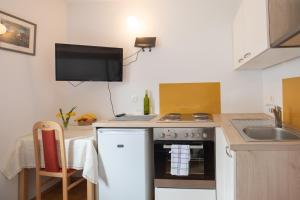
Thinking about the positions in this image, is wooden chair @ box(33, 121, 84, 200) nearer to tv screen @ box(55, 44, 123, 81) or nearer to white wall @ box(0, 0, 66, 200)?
white wall @ box(0, 0, 66, 200)

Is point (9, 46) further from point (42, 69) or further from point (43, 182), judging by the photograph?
point (43, 182)

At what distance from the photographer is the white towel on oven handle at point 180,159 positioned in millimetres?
2148

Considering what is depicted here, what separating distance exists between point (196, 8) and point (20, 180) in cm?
258

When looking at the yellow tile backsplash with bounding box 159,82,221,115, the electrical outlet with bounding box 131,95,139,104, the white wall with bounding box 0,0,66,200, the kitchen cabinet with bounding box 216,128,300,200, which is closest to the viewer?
the kitchen cabinet with bounding box 216,128,300,200

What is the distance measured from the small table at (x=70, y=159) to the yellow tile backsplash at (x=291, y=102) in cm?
163

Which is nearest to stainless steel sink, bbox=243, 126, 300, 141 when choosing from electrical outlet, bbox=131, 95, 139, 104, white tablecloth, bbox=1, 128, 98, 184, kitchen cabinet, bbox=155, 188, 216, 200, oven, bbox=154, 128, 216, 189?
oven, bbox=154, 128, 216, 189

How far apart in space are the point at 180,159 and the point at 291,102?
1.00 metres

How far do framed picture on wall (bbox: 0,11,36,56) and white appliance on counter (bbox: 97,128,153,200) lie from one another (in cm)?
114

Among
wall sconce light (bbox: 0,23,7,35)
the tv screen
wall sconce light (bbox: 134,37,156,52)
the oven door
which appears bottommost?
the oven door

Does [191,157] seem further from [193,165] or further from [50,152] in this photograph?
[50,152]

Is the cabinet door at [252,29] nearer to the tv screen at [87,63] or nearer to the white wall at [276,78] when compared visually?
the white wall at [276,78]

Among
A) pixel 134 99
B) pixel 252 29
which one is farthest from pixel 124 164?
pixel 252 29

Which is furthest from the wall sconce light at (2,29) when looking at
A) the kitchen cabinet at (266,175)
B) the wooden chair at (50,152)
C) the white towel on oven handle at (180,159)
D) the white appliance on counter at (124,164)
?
the kitchen cabinet at (266,175)

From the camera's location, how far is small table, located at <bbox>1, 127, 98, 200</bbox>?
2.15m
